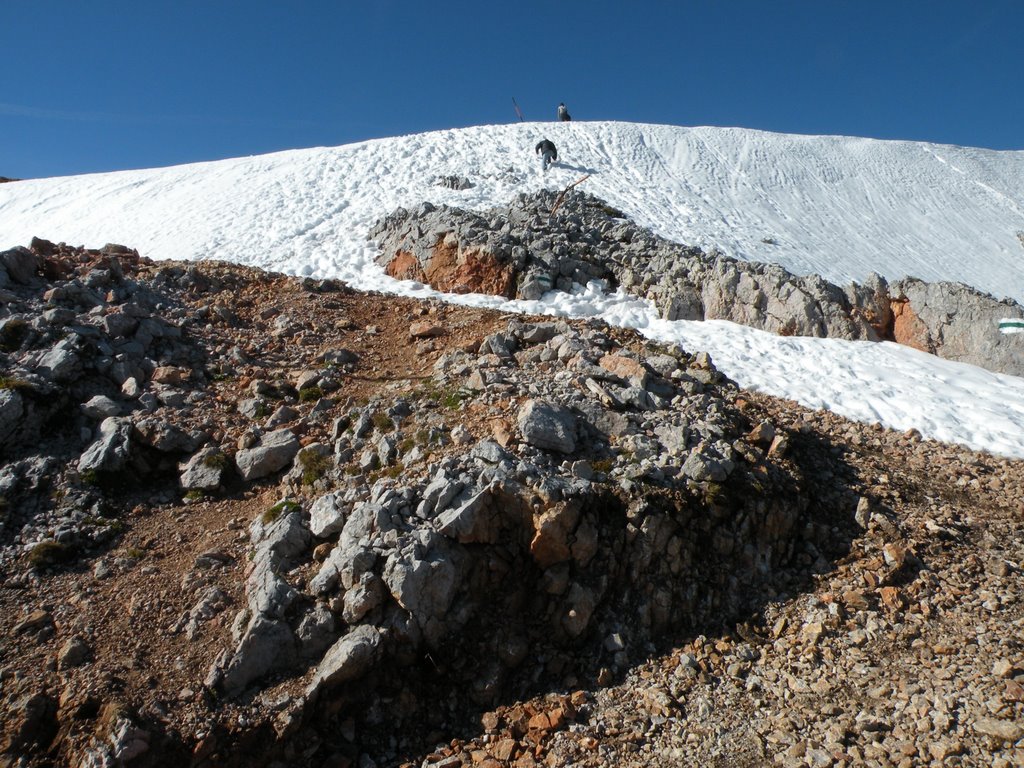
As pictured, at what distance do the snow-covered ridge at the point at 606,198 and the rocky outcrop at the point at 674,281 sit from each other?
255cm

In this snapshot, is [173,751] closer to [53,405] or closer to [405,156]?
[53,405]

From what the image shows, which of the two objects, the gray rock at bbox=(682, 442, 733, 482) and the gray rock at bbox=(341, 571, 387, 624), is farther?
Result: the gray rock at bbox=(682, 442, 733, 482)

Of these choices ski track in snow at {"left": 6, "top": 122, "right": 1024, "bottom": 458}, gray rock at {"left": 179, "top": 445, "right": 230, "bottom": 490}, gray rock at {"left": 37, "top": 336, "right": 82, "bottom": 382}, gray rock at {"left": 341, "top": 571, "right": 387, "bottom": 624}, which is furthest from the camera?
ski track in snow at {"left": 6, "top": 122, "right": 1024, "bottom": 458}

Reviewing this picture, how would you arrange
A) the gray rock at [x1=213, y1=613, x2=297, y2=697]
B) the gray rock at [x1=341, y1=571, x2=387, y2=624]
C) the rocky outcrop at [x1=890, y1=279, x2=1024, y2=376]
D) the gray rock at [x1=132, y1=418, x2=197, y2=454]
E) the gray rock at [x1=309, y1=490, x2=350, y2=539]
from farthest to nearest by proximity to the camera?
the rocky outcrop at [x1=890, y1=279, x2=1024, y2=376] → the gray rock at [x1=132, y1=418, x2=197, y2=454] → the gray rock at [x1=309, y1=490, x2=350, y2=539] → the gray rock at [x1=341, y1=571, x2=387, y2=624] → the gray rock at [x1=213, y1=613, x2=297, y2=697]

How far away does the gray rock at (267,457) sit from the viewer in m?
9.36

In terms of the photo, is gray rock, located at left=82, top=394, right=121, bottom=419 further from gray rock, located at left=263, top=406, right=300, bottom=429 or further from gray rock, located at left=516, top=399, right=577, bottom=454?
gray rock, located at left=516, top=399, right=577, bottom=454

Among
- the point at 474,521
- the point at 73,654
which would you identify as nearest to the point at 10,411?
the point at 73,654

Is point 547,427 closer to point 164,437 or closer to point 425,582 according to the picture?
point 425,582

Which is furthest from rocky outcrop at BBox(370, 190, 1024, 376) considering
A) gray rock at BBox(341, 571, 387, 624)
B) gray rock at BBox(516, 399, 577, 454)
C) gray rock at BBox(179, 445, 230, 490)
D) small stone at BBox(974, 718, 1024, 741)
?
gray rock at BBox(341, 571, 387, 624)

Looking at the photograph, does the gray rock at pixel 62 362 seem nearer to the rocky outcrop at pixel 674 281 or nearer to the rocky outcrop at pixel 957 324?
the rocky outcrop at pixel 674 281

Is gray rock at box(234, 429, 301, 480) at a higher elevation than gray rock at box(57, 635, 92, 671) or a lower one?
higher

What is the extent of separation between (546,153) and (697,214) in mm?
8715

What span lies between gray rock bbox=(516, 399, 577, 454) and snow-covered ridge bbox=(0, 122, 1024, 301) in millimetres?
12317

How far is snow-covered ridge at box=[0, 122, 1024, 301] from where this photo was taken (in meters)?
24.1
